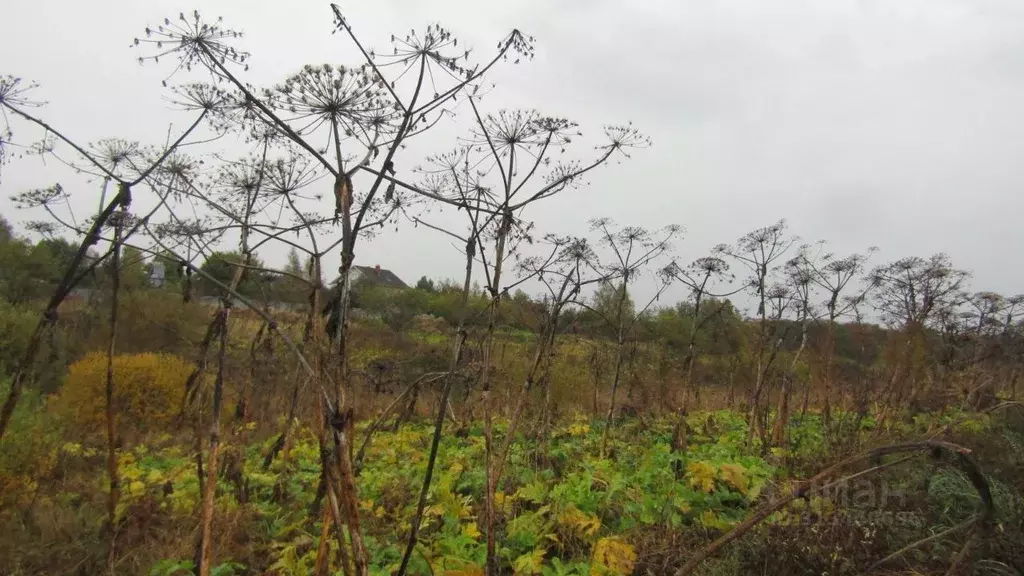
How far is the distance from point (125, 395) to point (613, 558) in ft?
40.3

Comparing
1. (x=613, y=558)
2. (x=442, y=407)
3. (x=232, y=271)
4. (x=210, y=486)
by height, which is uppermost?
(x=232, y=271)

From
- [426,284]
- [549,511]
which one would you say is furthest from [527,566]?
[426,284]

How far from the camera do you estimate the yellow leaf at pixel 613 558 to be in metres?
3.67

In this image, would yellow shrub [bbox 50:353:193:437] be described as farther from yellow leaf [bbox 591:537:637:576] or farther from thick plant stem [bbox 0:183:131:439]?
yellow leaf [bbox 591:537:637:576]

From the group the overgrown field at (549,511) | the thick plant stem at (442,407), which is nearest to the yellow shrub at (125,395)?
the overgrown field at (549,511)

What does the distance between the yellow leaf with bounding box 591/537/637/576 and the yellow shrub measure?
1107 cm

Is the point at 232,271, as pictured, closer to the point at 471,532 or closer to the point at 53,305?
the point at 53,305

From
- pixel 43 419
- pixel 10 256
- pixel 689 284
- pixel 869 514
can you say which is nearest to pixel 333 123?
pixel 869 514

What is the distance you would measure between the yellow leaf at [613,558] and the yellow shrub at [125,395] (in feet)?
36.3

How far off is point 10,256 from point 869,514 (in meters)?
30.2

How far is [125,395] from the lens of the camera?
12.1 meters

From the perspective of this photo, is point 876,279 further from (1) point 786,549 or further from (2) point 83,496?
(2) point 83,496

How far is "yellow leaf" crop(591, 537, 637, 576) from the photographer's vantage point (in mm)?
3670

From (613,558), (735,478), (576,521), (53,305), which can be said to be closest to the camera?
(53,305)
